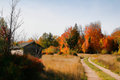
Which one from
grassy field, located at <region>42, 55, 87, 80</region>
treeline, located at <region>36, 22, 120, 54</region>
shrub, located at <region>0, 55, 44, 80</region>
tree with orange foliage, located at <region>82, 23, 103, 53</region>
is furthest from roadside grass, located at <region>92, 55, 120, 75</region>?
tree with orange foliage, located at <region>82, 23, 103, 53</region>

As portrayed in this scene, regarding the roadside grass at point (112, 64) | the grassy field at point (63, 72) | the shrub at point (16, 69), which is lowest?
the roadside grass at point (112, 64)

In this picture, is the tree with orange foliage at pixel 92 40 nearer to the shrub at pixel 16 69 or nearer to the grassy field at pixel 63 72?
the grassy field at pixel 63 72

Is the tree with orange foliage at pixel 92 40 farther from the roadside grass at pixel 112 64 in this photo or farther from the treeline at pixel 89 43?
the roadside grass at pixel 112 64

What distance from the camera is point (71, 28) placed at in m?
45.8

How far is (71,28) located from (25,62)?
41323mm

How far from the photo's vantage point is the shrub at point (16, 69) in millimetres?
4316

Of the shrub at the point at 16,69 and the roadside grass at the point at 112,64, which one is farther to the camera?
the roadside grass at the point at 112,64

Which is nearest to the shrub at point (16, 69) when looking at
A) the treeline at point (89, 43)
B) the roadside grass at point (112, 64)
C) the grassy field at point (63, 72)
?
the grassy field at point (63, 72)

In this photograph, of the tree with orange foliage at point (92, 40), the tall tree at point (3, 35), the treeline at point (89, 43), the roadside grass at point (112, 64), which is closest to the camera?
the tall tree at point (3, 35)

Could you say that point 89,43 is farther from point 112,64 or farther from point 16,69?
point 16,69

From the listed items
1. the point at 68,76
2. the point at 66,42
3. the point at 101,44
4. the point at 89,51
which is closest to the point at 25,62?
the point at 68,76

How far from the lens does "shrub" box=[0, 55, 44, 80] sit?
14.2 feet

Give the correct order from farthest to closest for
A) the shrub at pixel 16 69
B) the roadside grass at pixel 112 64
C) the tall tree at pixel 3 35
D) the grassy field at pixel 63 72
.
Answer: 1. the roadside grass at pixel 112 64
2. the grassy field at pixel 63 72
3. the tall tree at pixel 3 35
4. the shrub at pixel 16 69

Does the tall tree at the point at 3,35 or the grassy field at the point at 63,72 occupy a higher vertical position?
the tall tree at the point at 3,35
